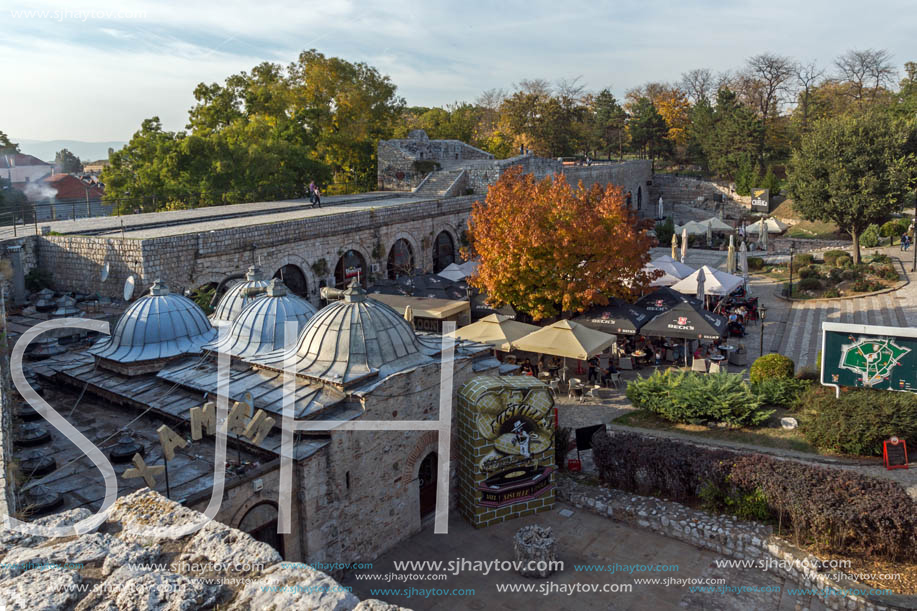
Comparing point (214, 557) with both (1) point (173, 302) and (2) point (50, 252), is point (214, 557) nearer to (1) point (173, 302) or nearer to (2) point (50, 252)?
(1) point (173, 302)

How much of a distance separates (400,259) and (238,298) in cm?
1336

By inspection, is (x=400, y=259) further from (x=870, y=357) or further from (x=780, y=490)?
(x=780, y=490)

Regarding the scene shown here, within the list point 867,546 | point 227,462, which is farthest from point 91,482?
point 867,546

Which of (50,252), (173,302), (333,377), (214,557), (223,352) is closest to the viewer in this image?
(214,557)

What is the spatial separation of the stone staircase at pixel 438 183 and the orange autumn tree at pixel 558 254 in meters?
15.1

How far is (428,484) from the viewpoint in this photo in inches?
496

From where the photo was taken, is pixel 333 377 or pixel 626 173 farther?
pixel 626 173

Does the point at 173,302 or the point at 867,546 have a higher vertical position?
the point at 173,302

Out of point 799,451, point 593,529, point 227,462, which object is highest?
point 227,462

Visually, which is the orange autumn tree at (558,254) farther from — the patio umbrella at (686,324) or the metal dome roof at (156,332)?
the metal dome roof at (156,332)

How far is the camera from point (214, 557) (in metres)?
4.09

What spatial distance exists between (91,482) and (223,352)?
4.17m

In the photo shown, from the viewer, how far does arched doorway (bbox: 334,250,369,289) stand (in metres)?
25.9

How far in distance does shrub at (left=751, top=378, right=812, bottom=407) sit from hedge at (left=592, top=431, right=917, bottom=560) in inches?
152
